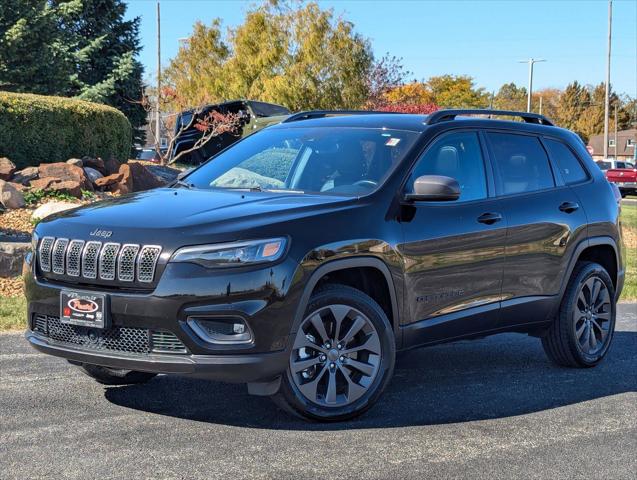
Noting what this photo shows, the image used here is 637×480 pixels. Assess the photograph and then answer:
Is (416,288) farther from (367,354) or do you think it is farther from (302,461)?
(302,461)

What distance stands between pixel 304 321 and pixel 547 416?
1.70 metres

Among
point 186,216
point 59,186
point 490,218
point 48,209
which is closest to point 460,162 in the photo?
point 490,218

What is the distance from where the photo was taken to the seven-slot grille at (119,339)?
493 cm

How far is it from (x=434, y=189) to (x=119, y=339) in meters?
2.06

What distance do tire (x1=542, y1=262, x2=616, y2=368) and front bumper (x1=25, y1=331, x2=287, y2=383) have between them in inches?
114

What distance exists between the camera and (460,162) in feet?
21.0

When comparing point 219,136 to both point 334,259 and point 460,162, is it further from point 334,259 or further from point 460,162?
point 334,259

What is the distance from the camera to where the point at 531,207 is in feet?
22.0

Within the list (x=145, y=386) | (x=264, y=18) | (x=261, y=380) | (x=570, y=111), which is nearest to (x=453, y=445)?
(x=261, y=380)

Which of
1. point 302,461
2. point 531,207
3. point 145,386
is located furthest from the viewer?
point 531,207

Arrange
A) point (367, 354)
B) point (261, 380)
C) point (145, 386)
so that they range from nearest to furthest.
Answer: point (261, 380) → point (367, 354) → point (145, 386)

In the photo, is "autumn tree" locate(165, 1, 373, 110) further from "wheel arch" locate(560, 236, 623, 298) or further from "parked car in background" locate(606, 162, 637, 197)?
"wheel arch" locate(560, 236, 623, 298)

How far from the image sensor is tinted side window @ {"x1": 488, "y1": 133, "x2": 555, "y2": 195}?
21.9ft

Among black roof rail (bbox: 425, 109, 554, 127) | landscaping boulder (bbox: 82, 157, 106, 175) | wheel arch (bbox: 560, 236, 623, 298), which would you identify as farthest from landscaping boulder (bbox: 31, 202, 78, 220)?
wheel arch (bbox: 560, 236, 623, 298)
